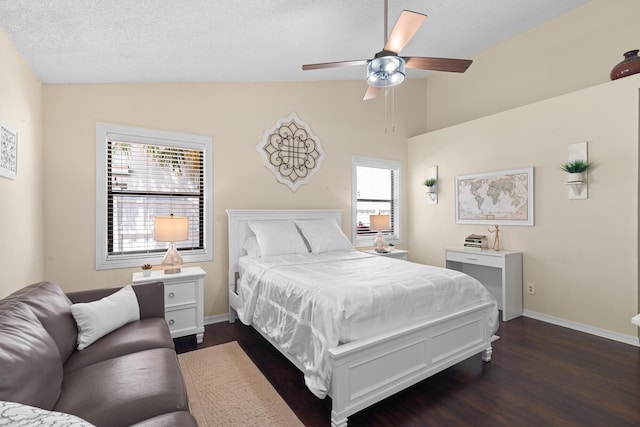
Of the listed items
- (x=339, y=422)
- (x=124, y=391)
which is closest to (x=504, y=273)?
(x=339, y=422)

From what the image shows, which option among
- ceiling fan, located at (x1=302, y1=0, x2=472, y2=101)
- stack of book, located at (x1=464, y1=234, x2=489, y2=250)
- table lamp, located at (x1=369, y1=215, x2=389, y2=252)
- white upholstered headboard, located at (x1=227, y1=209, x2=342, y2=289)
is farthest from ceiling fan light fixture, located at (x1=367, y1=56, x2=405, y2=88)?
stack of book, located at (x1=464, y1=234, x2=489, y2=250)

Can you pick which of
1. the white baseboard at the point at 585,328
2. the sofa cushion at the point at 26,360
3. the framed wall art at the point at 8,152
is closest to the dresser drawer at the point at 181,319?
the sofa cushion at the point at 26,360

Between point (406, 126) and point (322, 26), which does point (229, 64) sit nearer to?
point (322, 26)

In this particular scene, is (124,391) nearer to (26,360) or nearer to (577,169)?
(26,360)

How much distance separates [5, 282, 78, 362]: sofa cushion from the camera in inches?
60.9

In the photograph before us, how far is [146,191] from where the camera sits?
3230 mm

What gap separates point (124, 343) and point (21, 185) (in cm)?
163

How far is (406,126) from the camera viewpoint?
5156mm

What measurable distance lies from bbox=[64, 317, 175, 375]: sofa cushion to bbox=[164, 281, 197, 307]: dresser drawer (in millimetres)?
720

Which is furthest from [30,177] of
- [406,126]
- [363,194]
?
[406,126]

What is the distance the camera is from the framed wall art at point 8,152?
203cm

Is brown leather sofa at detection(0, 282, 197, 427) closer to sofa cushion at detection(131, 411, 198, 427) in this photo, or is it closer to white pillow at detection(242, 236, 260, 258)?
sofa cushion at detection(131, 411, 198, 427)

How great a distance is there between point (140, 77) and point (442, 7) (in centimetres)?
307

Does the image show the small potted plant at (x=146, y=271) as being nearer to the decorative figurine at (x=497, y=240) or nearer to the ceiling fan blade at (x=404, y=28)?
the ceiling fan blade at (x=404, y=28)
